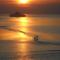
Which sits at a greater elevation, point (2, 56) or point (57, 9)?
point (57, 9)

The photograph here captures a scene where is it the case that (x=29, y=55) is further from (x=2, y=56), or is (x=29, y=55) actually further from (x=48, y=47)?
(x=48, y=47)

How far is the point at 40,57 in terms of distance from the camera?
11.0 metres

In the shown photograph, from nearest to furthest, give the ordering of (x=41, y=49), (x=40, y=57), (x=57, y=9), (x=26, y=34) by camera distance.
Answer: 1. (x=40, y=57)
2. (x=41, y=49)
3. (x=26, y=34)
4. (x=57, y=9)

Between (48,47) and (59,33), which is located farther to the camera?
(59,33)

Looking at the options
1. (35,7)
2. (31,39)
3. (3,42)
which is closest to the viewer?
(3,42)

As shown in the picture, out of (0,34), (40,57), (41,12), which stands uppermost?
(41,12)

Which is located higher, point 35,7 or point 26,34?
point 35,7

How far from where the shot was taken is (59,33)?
59.1ft

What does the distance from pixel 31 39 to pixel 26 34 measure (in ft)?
6.35

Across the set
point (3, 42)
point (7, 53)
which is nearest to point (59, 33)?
point (3, 42)

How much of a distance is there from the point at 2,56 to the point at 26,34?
663 cm

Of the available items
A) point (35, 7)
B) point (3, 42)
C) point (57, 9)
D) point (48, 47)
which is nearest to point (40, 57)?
point (48, 47)

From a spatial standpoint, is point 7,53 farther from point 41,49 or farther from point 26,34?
point 26,34

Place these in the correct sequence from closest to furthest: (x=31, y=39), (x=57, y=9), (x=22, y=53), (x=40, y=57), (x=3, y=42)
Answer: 1. (x=40, y=57)
2. (x=22, y=53)
3. (x=3, y=42)
4. (x=31, y=39)
5. (x=57, y=9)
